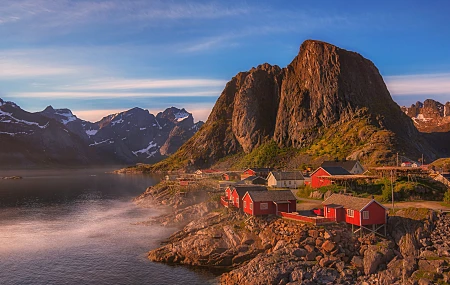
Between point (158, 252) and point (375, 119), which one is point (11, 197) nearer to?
point (158, 252)

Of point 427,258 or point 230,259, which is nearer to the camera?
point 427,258

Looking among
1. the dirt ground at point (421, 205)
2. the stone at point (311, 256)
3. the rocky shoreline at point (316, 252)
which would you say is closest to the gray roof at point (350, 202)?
the rocky shoreline at point (316, 252)

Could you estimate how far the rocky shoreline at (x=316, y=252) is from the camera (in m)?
43.9

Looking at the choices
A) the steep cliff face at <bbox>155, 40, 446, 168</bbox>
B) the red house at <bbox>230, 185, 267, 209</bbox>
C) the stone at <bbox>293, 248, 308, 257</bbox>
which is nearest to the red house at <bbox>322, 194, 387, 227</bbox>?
the stone at <bbox>293, 248, 308, 257</bbox>

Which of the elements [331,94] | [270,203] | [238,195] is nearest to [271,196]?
[270,203]

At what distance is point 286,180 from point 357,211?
4447 cm

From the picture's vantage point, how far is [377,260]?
45.7 meters

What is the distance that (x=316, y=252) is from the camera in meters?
49.0

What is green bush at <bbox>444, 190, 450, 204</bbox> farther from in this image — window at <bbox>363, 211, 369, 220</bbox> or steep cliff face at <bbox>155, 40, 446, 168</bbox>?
steep cliff face at <bbox>155, 40, 446, 168</bbox>

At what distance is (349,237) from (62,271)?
122 ft

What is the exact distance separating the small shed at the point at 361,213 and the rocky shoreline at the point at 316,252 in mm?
1396

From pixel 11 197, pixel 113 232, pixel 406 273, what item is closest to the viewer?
pixel 406 273

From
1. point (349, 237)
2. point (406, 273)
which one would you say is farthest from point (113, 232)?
Result: point (406, 273)

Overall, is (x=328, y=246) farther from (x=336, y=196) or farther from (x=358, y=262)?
(x=336, y=196)
